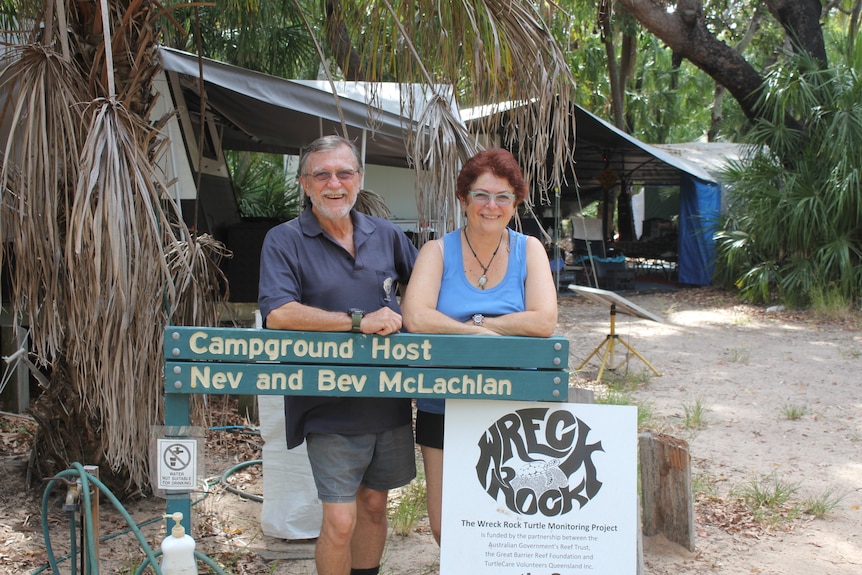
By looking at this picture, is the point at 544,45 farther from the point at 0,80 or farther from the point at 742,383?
the point at 742,383

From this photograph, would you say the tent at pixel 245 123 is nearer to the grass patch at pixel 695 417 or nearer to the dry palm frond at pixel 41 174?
the dry palm frond at pixel 41 174

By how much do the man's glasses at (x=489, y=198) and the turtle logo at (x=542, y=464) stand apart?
69 centimetres

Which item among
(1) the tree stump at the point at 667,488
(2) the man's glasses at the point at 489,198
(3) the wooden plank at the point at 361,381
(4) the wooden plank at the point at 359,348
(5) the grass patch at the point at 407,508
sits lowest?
(5) the grass patch at the point at 407,508

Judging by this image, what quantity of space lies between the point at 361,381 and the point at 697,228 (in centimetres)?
1318

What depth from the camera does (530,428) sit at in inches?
101

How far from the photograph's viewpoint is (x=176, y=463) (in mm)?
2439

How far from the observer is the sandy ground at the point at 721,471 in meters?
3.68

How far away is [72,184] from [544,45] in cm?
218

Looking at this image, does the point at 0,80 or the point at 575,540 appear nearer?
the point at 575,540

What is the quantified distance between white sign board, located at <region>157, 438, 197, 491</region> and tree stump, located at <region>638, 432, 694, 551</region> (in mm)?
2206

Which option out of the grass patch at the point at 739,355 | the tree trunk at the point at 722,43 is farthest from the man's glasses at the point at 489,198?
the tree trunk at the point at 722,43

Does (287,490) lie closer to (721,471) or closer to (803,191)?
(721,471)

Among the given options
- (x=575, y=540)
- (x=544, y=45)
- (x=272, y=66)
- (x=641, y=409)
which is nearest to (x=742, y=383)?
(x=641, y=409)

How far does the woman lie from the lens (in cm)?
264
